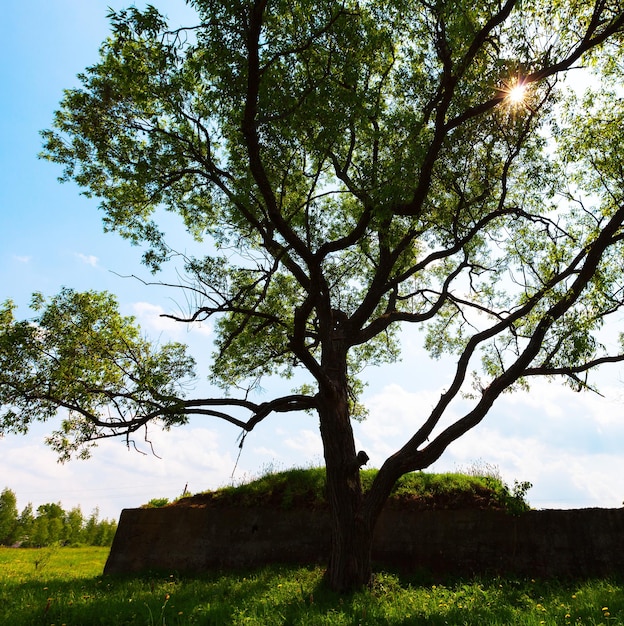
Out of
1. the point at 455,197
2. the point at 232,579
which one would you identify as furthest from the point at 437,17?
the point at 232,579

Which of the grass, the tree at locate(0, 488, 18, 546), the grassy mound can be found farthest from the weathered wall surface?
the tree at locate(0, 488, 18, 546)

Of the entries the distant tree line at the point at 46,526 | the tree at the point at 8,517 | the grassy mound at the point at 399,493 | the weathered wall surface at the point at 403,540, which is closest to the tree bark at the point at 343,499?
the weathered wall surface at the point at 403,540

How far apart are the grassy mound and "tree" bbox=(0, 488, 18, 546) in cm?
5827

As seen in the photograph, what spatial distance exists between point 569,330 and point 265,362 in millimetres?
8767

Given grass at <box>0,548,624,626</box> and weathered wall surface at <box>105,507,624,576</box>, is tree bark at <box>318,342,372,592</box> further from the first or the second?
weathered wall surface at <box>105,507,624,576</box>

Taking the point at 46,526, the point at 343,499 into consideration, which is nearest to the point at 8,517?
the point at 46,526

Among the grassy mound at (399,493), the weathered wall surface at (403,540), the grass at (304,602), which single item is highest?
the grassy mound at (399,493)

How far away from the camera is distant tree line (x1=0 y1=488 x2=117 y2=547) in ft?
172

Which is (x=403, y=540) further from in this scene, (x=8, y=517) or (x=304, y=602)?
(x=8, y=517)

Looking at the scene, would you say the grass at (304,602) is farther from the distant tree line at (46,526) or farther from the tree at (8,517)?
the tree at (8,517)

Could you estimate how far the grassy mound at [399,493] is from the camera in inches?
483

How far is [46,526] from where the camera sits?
5534cm

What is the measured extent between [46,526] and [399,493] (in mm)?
60038

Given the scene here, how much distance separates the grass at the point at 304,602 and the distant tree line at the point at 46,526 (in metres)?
47.5
